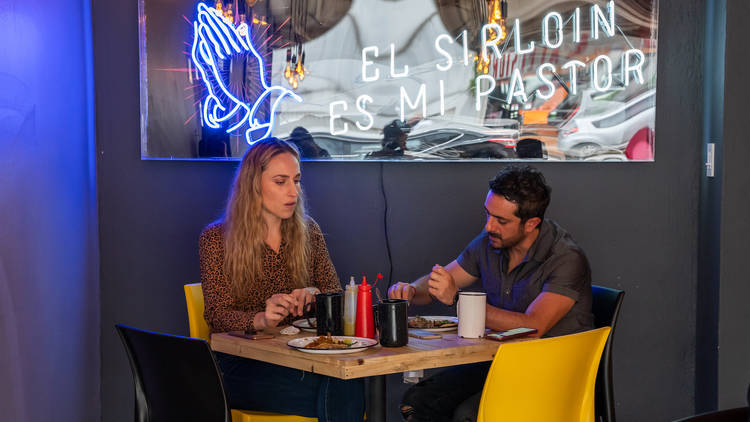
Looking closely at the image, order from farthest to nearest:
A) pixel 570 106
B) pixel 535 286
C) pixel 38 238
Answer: pixel 570 106, pixel 38 238, pixel 535 286

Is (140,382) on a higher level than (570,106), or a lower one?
lower

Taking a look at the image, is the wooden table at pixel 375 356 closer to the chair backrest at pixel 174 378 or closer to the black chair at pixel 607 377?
the chair backrest at pixel 174 378

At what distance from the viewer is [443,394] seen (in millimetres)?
2541

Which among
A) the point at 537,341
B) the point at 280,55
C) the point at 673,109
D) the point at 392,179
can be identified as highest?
the point at 280,55

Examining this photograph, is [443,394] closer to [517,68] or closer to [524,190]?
[524,190]

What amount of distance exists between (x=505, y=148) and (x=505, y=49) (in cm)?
44

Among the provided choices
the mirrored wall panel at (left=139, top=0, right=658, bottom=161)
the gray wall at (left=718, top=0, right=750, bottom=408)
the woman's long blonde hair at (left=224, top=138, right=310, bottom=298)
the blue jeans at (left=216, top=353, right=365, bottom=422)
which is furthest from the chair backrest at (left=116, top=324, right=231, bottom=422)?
the gray wall at (left=718, top=0, right=750, bottom=408)

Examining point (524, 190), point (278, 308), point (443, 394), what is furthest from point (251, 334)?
point (524, 190)

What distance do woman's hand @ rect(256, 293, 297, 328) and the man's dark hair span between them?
32.7 inches

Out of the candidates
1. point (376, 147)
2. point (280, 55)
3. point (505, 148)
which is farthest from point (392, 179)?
point (280, 55)

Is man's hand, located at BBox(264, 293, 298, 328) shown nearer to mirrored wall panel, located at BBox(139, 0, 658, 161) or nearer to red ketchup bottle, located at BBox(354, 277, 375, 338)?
red ketchup bottle, located at BBox(354, 277, 375, 338)

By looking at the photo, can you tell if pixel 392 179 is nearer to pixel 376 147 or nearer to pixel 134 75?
pixel 376 147

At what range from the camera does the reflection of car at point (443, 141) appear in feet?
10.8

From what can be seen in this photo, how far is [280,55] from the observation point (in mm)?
3344
